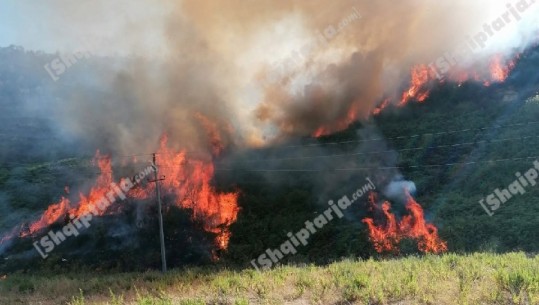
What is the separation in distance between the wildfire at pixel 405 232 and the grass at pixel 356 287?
29.6 ft

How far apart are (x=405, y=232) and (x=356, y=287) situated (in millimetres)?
16771

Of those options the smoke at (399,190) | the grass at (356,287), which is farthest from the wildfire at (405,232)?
the grass at (356,287)

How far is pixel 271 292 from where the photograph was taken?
546 inches

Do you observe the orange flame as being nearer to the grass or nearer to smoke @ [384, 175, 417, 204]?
smoke @ [384, 175, 417, 204]

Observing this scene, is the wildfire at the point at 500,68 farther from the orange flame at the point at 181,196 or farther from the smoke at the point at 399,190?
the orange flame at the point at 181,196

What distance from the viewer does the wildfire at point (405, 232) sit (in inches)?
1044

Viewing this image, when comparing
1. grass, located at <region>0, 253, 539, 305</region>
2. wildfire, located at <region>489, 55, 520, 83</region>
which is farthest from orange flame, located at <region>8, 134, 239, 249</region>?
wildfire, located at <region>489, 55, 520, 83</region>

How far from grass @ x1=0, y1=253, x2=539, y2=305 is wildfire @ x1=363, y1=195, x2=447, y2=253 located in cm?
902

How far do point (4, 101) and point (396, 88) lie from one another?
2866 inches

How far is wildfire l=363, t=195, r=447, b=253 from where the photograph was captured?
26.5 metres

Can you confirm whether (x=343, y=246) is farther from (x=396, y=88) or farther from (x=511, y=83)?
(x=511, y=83)

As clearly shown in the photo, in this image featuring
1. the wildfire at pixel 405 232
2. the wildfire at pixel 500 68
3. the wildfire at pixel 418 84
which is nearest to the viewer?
the wildfire at pixel 405 232

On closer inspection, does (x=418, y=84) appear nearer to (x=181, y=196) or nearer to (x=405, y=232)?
(x=405, y=232)

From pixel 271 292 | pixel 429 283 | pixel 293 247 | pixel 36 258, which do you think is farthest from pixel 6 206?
pixel 429 283
